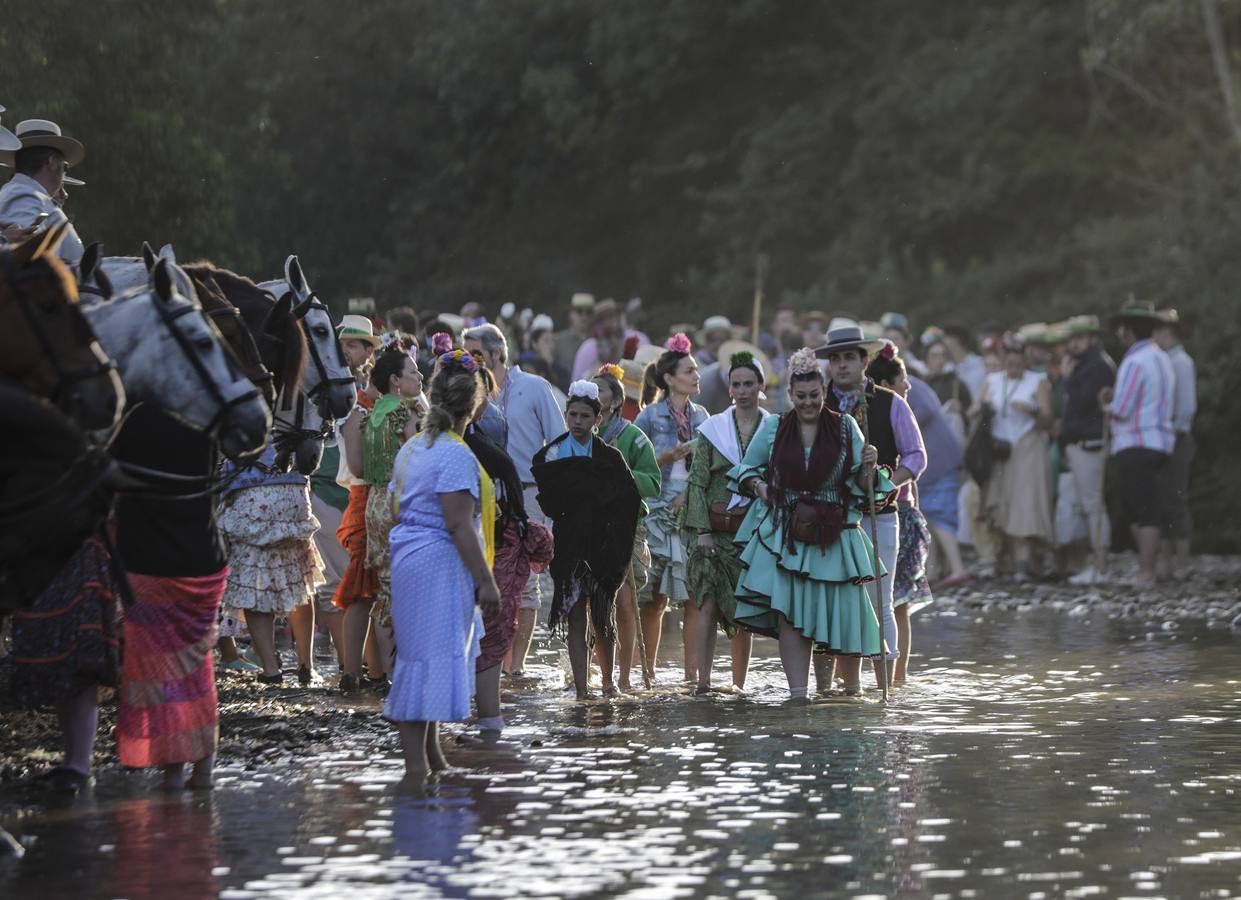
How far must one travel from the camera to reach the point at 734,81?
140 feet

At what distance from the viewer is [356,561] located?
583 inches

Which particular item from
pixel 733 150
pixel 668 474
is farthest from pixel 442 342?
pixel 733 150

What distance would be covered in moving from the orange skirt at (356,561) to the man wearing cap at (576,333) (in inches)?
496

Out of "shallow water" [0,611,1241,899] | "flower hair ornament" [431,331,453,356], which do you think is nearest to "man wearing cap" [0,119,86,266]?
"shallow water" [0,611,1241,899]

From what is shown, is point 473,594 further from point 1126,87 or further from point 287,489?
point 1126,87

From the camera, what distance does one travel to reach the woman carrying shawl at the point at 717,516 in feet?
49.6

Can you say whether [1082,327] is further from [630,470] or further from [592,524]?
[592,524]

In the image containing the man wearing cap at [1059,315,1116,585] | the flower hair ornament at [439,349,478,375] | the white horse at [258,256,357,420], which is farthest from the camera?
the man wearing cap at [1059,315,1116,585]

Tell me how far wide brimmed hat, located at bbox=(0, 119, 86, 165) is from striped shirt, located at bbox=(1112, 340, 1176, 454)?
12.0 m

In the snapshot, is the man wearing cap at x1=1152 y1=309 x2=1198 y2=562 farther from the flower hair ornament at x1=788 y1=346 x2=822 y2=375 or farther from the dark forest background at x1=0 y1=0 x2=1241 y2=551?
the flower hair ornament at x1=788 y1=346 x2=822 y2=375

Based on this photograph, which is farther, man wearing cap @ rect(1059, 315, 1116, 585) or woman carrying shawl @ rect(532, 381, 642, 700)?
man wearing cap @ rect(1059, 315, 1116, 585)

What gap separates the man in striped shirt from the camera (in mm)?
22609

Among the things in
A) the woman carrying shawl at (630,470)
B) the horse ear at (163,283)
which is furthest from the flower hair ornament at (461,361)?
the woman carrying shawl at (630,470)

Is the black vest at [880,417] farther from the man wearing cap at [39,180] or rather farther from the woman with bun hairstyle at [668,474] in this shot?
the man wearing cap at [39,180]
